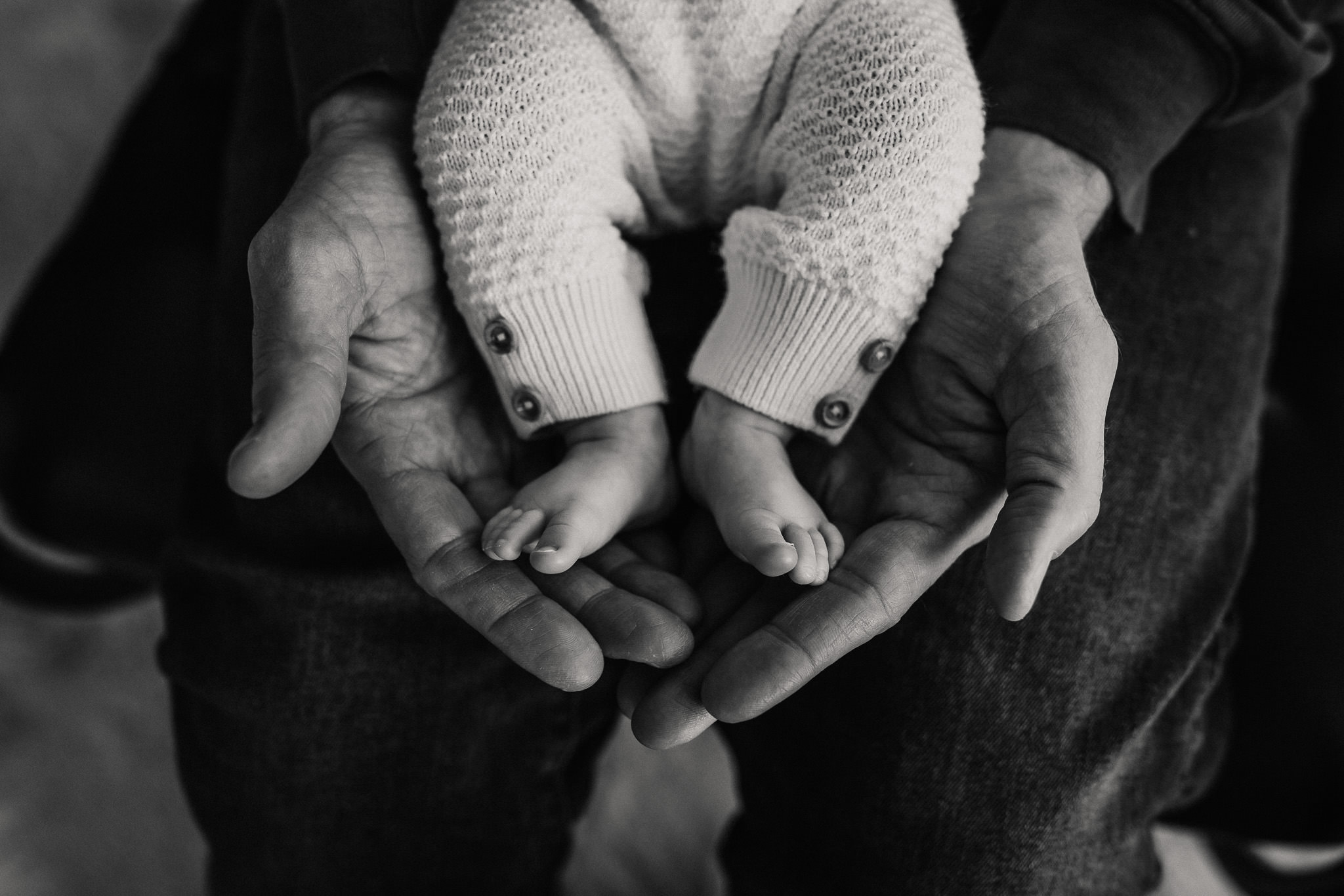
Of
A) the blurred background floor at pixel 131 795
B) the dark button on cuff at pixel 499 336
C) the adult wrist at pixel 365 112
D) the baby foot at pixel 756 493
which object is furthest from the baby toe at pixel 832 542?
the blurred background floor at pixel 131 795

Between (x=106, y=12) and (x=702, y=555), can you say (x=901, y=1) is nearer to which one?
(x=702, y=555)

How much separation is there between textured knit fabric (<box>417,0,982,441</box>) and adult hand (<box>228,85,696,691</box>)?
42mm

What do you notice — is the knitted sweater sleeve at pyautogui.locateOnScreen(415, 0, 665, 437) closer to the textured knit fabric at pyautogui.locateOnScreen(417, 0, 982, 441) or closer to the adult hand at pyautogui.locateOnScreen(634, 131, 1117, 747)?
the textured knit fabric at pyautogui.locateOnScreen(417, 0, 982, 441)

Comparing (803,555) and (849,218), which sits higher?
(849,218)

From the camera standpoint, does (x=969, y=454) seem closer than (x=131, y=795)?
Yes

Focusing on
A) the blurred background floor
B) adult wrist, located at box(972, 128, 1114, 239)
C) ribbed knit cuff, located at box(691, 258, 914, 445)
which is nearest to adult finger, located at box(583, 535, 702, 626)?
ribbed knit cuff, located at box(691, 258, 914, 445)

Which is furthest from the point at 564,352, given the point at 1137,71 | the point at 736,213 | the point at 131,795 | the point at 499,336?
the point at 131,795

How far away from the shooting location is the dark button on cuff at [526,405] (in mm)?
660

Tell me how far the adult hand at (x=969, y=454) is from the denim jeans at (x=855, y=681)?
87mm

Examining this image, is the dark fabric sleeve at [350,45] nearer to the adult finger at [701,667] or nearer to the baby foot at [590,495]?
the baby foot at [590,495]

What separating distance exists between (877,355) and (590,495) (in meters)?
0.20

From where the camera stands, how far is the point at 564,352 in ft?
2.13

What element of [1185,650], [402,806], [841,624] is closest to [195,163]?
[402,806]

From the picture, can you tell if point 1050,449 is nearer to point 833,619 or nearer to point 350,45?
point 833,619
